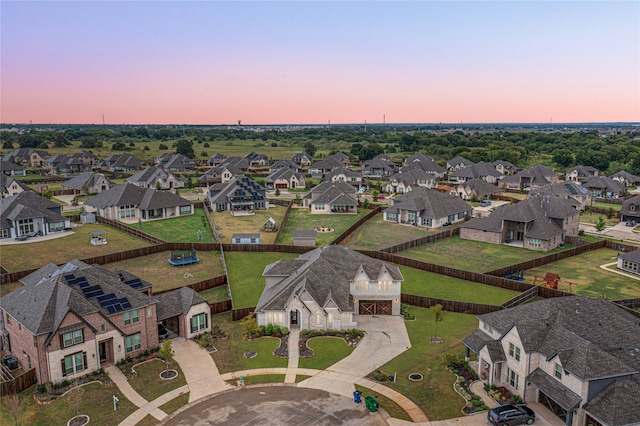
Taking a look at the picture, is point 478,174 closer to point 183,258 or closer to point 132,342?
point 183,258

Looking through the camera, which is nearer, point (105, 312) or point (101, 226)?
point (105, 312)

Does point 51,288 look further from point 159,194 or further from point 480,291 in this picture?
point 159,194

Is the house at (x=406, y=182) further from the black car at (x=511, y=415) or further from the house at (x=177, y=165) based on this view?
the black car at (x=511, y=415)

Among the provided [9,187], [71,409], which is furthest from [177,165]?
[71,409]

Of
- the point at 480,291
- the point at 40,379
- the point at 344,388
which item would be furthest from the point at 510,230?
the point at 40,379

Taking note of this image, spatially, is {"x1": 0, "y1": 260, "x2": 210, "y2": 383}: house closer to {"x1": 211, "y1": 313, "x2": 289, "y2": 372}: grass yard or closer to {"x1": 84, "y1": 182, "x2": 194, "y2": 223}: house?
{"x1": 211, "y1": 313, "x2": 289, "y2": 372}: grass yard

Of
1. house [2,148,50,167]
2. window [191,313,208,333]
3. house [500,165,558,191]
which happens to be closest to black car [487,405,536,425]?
window [191,313,208,333]
